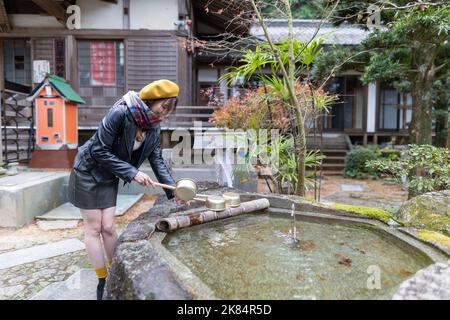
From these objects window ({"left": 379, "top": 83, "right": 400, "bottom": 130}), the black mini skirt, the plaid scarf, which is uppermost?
window ({"left": 379, "top": 83, "right": 400, "bottom": 130})

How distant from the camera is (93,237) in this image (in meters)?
2.59

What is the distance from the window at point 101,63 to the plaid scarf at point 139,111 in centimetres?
886

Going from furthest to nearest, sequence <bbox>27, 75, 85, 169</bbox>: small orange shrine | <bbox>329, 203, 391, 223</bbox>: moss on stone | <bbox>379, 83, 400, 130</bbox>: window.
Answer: <bbox>379, 83, 400, 130</bbox>: window
<bbox>27, 75, 85, 169</bbox>: small orange shrine
<bbox>329, 203, 391, 223</bbox>: moss on stone

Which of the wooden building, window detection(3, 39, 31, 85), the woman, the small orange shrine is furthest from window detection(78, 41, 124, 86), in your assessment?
the woman

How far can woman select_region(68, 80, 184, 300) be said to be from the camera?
2373mm

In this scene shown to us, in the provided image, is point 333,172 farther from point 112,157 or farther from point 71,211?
point 112,157

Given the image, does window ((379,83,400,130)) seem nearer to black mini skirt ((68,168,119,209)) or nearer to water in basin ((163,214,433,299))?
water in basin ((163,214,433,299))

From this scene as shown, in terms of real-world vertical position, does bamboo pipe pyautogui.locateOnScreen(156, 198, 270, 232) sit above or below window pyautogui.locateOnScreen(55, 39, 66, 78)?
below

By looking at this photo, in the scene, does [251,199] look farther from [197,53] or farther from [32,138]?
[197,53]

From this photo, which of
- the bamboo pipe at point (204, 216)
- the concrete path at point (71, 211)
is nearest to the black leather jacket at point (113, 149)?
the bamboo pipe at point (204, 216)

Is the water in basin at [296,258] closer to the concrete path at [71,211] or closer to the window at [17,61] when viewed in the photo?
the concrete path at [71,211]

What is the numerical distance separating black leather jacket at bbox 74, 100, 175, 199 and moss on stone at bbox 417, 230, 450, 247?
2.25 m
